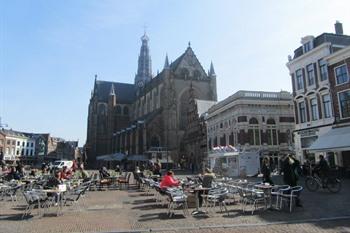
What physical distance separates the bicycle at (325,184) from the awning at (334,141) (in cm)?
476

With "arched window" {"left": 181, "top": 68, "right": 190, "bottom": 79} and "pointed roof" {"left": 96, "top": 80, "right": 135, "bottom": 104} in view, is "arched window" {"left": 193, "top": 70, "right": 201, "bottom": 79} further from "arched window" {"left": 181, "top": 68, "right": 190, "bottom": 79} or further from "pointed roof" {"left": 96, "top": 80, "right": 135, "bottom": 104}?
"pointed roof" {"left": 96, "top": 80, "right": 135, "bottom": 104}

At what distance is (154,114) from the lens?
58312mm

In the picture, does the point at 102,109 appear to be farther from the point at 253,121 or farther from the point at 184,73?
the point at 253,121

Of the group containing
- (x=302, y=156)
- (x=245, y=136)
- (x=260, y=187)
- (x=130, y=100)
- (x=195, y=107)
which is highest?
(x=130, y=100)

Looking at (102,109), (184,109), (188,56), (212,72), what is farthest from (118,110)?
(212,72)

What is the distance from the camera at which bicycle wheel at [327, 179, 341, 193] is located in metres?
14.4

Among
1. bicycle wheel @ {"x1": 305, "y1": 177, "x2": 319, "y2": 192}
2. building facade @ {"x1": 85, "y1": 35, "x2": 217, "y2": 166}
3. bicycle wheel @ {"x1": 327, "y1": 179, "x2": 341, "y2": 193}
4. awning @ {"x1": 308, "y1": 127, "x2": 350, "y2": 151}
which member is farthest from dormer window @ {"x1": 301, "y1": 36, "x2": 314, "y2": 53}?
building facade @ {"x1": 85, "y1": 35, "x2": 217, "y2": 166}

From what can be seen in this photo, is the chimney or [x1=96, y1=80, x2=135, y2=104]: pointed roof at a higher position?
[x1=96, y1=80, x2=135, y2=104]: pointed roof

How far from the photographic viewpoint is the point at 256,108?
35.5 meters

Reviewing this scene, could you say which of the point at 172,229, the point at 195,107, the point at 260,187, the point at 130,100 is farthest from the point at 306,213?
the point at 130,100

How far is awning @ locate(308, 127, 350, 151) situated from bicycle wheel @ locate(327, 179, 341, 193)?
509 centimetres

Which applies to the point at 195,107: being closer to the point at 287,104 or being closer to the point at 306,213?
the point at 287,104

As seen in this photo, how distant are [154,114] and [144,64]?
41596 mm

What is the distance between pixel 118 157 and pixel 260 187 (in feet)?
91.2
